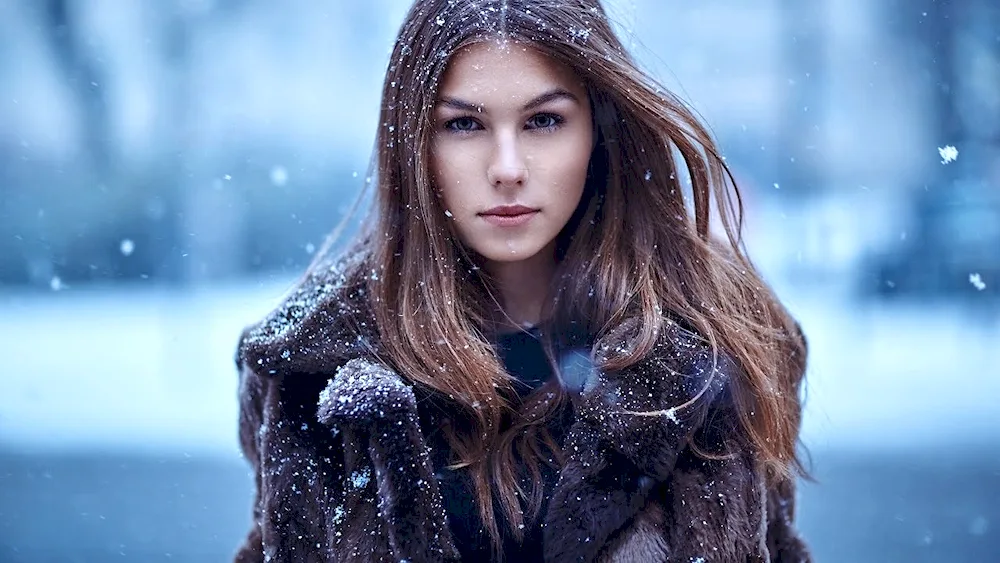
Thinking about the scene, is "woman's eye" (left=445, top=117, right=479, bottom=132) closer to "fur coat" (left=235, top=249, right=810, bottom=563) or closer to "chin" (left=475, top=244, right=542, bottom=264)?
"chin" (left=475, top=244, right=542, bottom=264)

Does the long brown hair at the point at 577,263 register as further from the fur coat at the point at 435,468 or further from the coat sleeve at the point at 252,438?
the coat sleeve at the point at 252,438

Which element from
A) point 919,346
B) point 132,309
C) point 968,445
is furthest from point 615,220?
point 132,309

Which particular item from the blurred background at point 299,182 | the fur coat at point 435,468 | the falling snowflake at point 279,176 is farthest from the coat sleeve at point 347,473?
the falling snowflake at point 279,176

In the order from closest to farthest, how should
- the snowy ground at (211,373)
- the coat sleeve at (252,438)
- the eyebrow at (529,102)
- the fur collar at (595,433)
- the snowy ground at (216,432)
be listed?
the fur collar at (595,433)
the eyebrow at (529,102)
the coat sleeve at (252,438)
the snowy ground at (216,432)
the snowy ground at (211,373)

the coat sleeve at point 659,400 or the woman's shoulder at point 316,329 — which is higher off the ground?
the woman's shoulder at point 316,329

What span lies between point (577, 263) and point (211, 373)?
5.88m

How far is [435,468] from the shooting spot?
1.91 metres

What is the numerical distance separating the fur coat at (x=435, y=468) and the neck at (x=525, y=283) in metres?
0.33

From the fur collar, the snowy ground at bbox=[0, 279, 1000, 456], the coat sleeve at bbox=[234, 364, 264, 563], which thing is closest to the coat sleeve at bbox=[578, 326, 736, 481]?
the fur collar

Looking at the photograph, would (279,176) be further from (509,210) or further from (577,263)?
(509,210)

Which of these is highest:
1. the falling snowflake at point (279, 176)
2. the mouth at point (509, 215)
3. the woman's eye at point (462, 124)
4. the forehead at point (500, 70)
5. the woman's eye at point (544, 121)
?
the falling snowflake at point (279, 176)

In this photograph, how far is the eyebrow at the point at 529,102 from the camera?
1894 millimetres

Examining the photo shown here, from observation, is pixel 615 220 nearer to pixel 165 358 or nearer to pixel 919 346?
pixel 919 346

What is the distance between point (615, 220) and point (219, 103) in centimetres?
719
